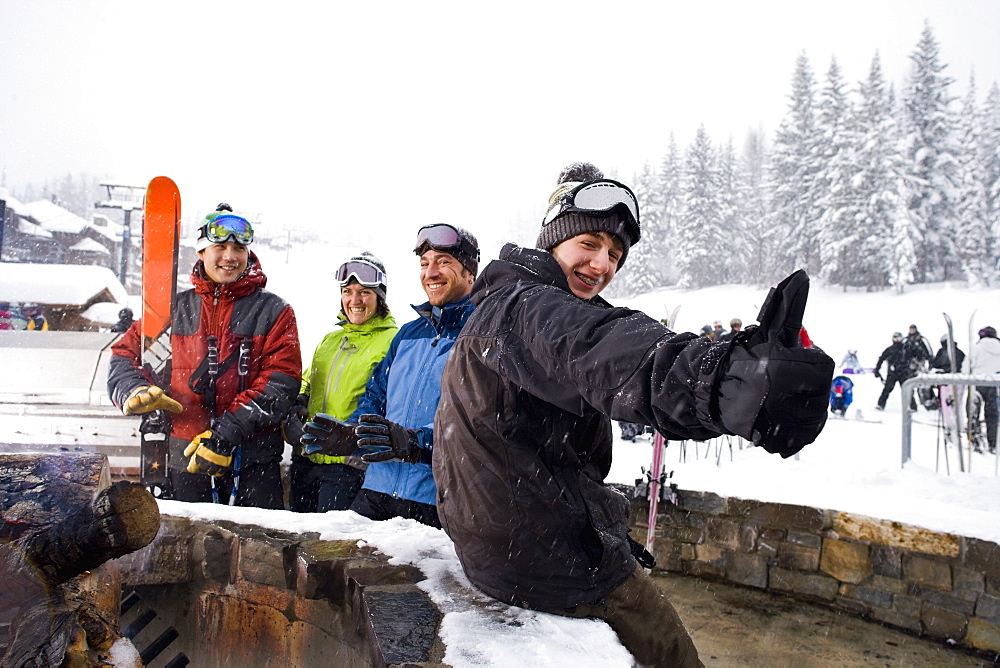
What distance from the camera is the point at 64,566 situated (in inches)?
70.4

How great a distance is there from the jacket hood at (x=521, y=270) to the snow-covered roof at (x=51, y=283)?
965 centimetres

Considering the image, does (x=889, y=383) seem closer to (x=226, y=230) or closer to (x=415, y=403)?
(x=415, y=403)

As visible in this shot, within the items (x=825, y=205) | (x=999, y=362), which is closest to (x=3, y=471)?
(x=999, y=362)

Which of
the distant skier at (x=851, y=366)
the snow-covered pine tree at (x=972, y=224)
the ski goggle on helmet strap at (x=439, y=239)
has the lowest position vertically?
the distant skier at (x=851, y=366)

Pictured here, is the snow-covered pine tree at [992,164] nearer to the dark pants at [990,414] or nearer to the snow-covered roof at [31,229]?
the dark pants at [990,414]

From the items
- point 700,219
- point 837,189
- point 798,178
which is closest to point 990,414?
point 837,189

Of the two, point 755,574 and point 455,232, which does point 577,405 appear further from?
point 755,574

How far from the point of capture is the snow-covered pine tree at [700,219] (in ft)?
127

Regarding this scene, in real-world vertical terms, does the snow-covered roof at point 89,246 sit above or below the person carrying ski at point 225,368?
above

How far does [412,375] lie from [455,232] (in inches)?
30.0

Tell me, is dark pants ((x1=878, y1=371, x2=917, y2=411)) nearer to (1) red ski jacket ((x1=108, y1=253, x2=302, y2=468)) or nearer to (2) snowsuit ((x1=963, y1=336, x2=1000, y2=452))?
(2) snowsuit ((x1=963, y1=336, x2=1000, y2=452))

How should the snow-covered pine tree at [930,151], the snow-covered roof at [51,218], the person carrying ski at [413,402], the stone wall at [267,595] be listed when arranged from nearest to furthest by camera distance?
the stone wall at [267,595], the person carrying ski at [413,402], the snow-covered roof at [51,218], the snow-covered pine tree at [930,151]

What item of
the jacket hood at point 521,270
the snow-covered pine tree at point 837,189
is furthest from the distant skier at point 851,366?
the jacket hood at point 521,270

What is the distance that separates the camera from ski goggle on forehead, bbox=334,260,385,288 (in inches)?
151
